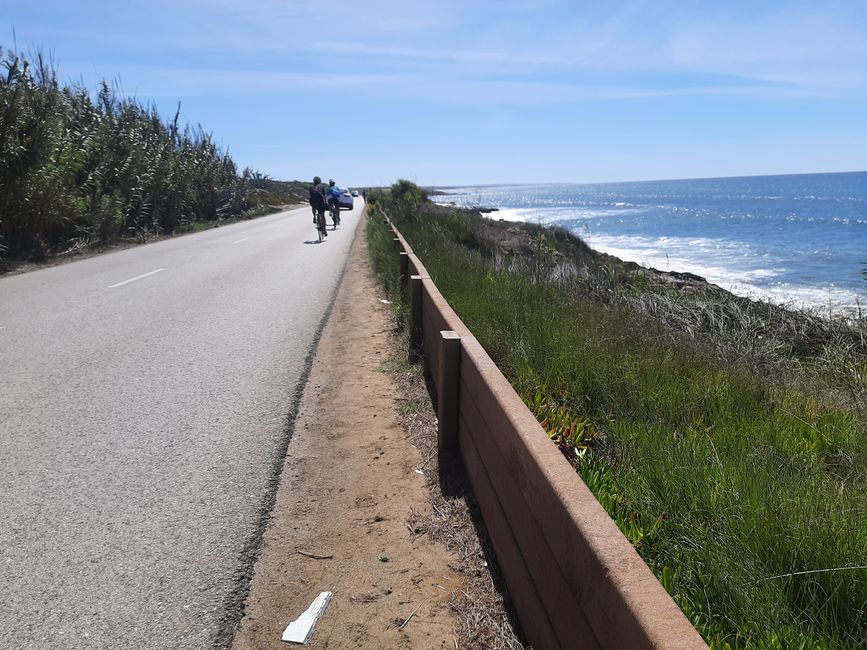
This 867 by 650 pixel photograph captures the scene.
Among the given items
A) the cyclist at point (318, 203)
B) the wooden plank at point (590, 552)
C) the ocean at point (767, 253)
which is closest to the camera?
the wooden plank at point (590, 552)

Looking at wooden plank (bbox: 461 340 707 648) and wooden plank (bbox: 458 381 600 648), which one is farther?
wooden plank (bbox: 458 381 600 648)

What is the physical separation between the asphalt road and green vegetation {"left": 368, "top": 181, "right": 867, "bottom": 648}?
1740 millimetres

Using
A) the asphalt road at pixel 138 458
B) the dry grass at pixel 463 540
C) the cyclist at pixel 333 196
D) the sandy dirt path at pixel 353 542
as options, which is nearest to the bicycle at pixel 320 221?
the cyclist at pixel 333 196

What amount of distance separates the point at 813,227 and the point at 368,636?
55309 millimetres

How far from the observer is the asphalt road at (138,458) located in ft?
9.68

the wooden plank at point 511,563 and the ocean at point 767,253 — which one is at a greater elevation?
the wooden plank at point 511,563

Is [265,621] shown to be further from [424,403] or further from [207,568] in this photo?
[424,403]

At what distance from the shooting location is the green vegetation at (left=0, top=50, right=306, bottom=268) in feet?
50.6

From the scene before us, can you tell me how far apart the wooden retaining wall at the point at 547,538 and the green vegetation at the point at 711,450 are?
1.55ft

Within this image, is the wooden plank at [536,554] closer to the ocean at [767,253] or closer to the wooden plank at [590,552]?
the wooden plank at [590,552]

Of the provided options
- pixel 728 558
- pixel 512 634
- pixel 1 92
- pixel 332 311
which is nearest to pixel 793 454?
pixel 728 558

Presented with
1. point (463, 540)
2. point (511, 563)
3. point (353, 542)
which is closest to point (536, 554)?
point (511, 563)

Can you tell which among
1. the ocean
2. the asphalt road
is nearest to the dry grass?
the asphalt road

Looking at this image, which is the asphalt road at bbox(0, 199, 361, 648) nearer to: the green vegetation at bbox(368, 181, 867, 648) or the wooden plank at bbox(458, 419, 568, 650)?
the wooden plank at bbox(458, 419, 568, 650)
